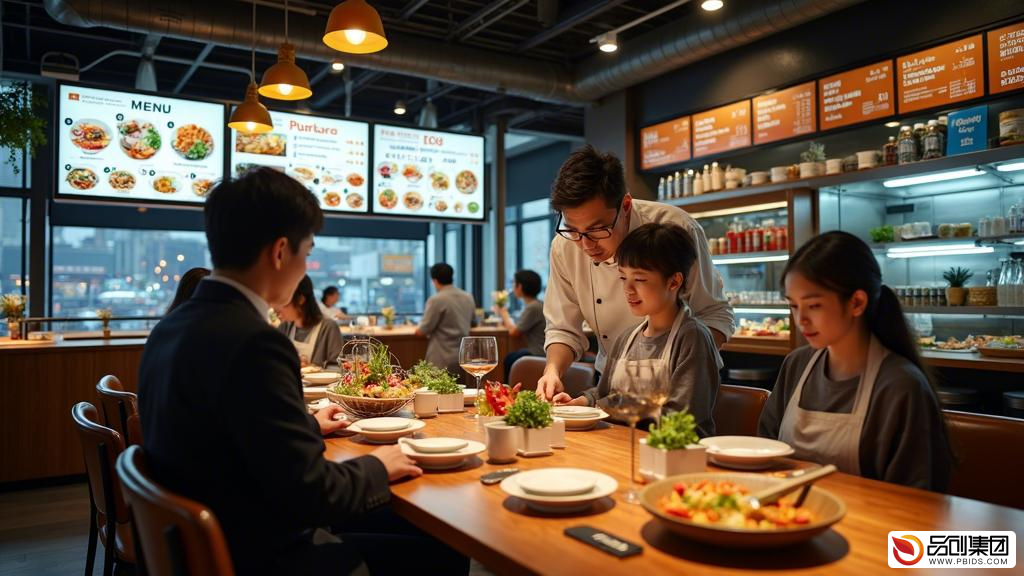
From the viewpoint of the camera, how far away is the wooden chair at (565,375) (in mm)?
2992

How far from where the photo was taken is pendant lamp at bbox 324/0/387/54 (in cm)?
340

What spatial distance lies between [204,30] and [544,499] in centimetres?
559

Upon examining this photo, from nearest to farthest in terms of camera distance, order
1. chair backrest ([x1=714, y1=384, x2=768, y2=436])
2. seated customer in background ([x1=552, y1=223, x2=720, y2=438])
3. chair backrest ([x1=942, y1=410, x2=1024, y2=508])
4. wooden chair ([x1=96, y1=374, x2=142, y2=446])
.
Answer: chair backrest ([x1=942, y1=410, x2=1024, y2=508]) → seated customer in background ([x1=552, y1=223, x2=720, y2=438]) → chair backrest ([x1=714, y1=384, x2=768, y2=436]) → wooden chair ([x1=96, y1=374, x2=142, y2=446])

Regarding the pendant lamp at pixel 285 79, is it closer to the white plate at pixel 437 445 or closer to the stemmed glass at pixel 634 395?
the white plate at pixel 437 445

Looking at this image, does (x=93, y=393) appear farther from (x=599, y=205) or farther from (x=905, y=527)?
(x=905, y=527)

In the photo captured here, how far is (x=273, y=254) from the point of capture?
143cm

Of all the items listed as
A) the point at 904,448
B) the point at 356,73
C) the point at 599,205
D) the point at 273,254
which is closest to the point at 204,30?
the point at 356,73

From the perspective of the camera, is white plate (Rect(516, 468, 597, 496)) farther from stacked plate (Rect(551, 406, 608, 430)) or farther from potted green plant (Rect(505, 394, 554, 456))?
stacked plate (Rect(551, 406, 608, 430))

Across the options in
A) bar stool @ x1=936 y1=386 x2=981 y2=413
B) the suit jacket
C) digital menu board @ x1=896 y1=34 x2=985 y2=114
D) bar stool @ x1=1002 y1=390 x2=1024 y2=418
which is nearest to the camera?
the suit jacket

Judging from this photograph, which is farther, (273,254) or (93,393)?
(93,393)

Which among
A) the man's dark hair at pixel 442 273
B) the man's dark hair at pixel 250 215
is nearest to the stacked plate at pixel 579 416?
the man's dark hair at pixel 250 215

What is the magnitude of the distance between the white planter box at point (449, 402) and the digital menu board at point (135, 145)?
3917mm

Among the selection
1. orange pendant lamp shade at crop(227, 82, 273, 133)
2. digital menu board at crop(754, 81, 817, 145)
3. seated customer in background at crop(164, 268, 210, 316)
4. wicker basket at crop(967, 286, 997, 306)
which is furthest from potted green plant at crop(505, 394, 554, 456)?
digital menu board at crop(754, 81, 817, 145)

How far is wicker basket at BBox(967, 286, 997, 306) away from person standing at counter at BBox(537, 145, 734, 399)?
273cm
